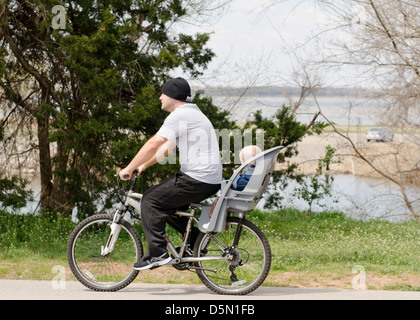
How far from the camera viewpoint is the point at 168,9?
10234 millimetres

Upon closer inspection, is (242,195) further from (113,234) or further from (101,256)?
(101,256)

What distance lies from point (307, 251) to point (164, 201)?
3.66 metres

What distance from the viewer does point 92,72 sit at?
9.20 m

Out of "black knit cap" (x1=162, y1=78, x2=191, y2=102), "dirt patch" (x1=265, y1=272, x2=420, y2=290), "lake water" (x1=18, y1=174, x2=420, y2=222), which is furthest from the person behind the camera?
"lake water" (x1=18, y1=174, x2=420, y2=222)

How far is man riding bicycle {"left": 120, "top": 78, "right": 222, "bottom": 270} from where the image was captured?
4.99m

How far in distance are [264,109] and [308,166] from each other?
5.45ft

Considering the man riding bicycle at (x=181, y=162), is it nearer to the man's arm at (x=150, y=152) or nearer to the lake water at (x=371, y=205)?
the man's arm at (x=150, y=152)

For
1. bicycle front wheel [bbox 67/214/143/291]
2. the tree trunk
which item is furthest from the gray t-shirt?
the tree trunk

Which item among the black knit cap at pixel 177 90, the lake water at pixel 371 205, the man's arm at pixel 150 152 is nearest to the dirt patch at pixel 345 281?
the man's arm at pixel 150 152

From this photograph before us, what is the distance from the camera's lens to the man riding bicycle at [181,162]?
499 cm

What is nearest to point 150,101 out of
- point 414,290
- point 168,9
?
point 168,9

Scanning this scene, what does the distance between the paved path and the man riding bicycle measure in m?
0.36

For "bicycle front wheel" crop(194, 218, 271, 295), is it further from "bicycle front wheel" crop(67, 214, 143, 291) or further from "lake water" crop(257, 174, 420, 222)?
"lake water" crop(257, 174, 420, 222)
